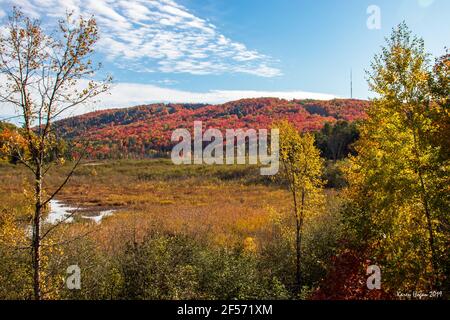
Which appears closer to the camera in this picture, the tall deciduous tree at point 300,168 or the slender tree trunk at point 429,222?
the slender tree trunk at point 429,222

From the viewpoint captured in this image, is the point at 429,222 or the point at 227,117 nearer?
the point at 429,222

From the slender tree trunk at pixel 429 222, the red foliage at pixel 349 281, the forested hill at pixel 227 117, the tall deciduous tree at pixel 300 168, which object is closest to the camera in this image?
the slender tree trunk at pixel 429 222

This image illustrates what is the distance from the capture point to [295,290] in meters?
13.3

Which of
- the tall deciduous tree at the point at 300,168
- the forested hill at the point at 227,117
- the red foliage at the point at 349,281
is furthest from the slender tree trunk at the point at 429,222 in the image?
the forested hill at the point at 227,117

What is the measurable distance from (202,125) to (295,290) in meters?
134

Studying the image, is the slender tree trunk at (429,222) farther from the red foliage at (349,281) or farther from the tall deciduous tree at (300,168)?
the tall deciduous tree at (300,168)

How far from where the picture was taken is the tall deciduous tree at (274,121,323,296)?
13.5 meters

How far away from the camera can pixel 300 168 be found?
13742mm

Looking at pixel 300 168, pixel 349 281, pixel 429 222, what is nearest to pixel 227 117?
pixel 300 168

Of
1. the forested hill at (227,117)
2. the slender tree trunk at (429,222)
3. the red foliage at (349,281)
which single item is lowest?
the red foliage at (349,281)

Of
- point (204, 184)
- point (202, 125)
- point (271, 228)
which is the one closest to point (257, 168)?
point (204, 184)

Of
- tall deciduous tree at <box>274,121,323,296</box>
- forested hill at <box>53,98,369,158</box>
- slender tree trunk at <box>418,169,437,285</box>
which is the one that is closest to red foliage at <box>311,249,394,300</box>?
slender tree trunk at <box>418,169,437,285</box>

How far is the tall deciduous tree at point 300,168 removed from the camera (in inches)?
532

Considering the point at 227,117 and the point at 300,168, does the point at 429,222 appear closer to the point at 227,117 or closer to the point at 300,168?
the point at 300,168
